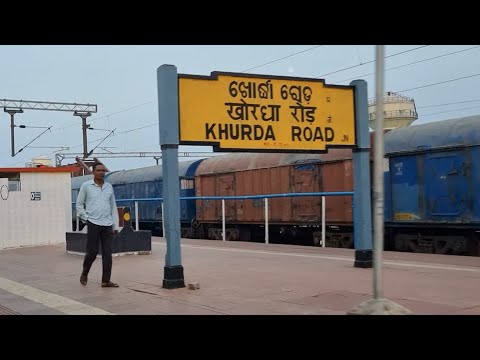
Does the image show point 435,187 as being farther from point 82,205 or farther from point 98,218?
point 82,205

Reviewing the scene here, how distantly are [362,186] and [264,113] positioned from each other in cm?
219

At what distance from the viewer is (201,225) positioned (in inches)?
833

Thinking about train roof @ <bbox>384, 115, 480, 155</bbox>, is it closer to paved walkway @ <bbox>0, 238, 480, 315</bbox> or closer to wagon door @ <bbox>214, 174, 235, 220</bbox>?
paved walkway @ <bbox>0, 238, 480, 315</bbox>

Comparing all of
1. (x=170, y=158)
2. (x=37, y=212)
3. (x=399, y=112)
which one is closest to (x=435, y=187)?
(x=170, y=158)

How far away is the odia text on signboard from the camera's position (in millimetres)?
8250

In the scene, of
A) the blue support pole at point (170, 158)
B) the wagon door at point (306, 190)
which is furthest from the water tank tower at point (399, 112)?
the blue support pole at point (170, 158)

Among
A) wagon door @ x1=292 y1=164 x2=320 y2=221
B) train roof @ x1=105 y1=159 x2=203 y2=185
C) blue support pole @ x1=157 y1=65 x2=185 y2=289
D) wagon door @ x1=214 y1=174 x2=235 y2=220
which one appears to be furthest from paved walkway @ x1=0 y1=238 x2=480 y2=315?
train roof @ x1=105 y1=159 x2=203 y2=185

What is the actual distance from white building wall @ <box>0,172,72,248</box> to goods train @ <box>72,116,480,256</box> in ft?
18.5

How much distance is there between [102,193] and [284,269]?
11.1 feet

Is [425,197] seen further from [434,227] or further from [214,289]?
[214,289]

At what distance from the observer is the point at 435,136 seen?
13125 millimetres

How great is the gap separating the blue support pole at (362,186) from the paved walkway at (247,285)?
13.7 inches

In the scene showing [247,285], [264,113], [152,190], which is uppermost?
[264,113]

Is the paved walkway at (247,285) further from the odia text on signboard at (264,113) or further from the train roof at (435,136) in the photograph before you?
the train roof at (435,136)
